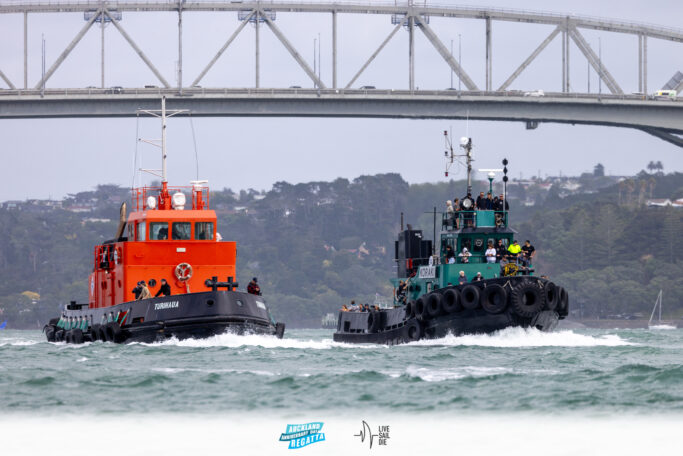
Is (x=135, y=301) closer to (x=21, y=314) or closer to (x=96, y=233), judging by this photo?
(x=21, y=314)

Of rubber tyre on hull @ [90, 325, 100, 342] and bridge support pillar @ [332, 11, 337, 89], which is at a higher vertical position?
bridge support pillar @ [332, 11, 337, 89]

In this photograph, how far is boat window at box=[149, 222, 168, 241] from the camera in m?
40.0

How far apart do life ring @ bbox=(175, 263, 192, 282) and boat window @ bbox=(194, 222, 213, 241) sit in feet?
3.36

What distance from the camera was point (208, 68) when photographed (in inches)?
3597

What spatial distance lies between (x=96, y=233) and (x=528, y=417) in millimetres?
177180

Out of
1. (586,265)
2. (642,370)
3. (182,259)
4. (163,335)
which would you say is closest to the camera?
(642,370)

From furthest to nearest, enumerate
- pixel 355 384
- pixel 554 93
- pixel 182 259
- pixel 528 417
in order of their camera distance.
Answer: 1. pixel 554 93
2. pixel 182 259
3. pixel 355 384
4. pixel 528 417

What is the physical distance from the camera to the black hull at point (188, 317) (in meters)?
37.2

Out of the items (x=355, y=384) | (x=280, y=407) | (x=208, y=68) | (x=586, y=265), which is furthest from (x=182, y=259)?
(x=586, y=265)

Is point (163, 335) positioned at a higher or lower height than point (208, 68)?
lower

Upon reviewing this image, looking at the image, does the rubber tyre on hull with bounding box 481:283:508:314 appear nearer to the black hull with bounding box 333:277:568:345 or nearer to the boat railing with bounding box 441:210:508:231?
the black hull with bounding box 333:277:568:345

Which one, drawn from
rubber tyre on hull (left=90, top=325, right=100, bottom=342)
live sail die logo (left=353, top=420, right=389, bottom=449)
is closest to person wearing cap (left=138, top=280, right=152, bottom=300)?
rubber tyre on hull (left=90, top=325, right=100, bottom=342)

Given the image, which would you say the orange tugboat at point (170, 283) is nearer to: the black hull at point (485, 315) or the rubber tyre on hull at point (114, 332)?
the rubber tyre on hull at point (114, 332)

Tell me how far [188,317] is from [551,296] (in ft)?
36.0
